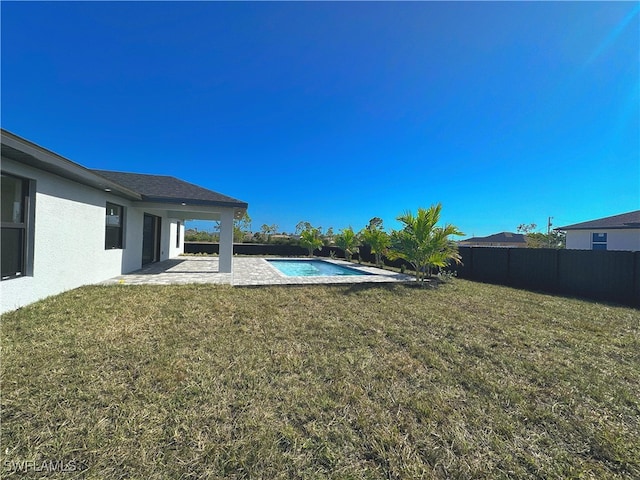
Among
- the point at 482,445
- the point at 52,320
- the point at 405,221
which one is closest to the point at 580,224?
the point at 405,221

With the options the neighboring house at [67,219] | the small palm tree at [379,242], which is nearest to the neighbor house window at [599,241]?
the small palm tree at [379,242]

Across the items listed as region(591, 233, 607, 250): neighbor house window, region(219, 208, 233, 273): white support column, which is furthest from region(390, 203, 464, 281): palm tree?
region(591, 233, 607, 250): neighbor house window

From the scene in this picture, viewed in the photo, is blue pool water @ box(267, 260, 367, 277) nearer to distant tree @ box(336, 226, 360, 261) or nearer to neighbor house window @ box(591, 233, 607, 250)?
distant tree @ box(336, 226, 360, 261)

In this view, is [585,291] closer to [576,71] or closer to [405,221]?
[405,221]

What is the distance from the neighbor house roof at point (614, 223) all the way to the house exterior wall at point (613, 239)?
32cm

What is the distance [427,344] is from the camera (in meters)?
4.11

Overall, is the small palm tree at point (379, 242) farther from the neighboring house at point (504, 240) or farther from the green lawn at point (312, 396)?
the neighboring house at point (504, 240)

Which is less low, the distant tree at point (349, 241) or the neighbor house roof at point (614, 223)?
the neighbor house roof at point (614, 223)

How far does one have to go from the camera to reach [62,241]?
20.2 ft

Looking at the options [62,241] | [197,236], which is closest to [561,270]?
[62,241]

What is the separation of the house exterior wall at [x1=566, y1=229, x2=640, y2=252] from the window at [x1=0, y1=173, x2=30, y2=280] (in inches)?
973

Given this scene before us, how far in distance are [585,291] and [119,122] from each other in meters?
21.2

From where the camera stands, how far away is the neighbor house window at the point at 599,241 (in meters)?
15.7

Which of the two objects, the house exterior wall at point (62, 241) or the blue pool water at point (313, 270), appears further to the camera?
the blue pool water at point (313, 270)
